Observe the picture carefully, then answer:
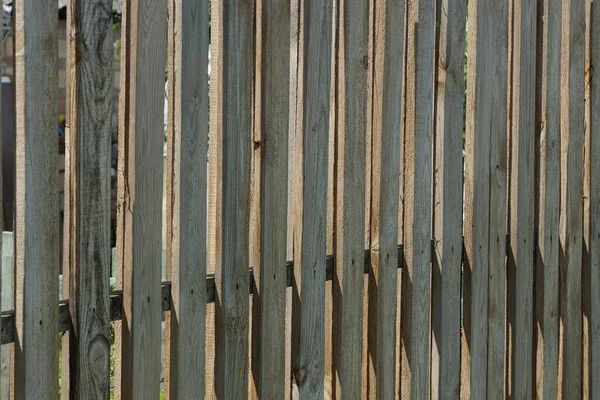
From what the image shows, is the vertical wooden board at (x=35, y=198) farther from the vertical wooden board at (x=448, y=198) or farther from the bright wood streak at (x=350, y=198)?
the vertical wooden board at (x=448, y=198)

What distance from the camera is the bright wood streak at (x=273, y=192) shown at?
85.3 inches

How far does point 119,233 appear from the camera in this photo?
6.28 ft

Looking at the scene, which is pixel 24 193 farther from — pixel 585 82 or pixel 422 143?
pixel 585 82

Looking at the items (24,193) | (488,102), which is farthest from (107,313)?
(488,102)

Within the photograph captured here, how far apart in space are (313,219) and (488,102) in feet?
2.62

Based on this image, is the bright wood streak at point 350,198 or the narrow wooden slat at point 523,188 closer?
the bright wood streak at point 350,198

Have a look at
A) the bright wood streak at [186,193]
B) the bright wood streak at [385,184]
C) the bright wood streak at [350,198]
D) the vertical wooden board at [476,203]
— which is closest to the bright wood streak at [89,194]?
the bright wood streak at [186,193]

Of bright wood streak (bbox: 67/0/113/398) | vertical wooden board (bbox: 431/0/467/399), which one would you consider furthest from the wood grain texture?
bright wood streak (bbox: 67/0/113/398)

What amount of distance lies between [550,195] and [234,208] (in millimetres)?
1380

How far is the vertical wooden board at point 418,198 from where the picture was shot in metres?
2.57

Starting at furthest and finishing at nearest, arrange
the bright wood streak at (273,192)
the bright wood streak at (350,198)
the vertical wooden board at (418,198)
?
1. the vertical wooden board at (418,198)
2. the bright wood streak at (350,198)
3. the bright wood streak at (273,192)

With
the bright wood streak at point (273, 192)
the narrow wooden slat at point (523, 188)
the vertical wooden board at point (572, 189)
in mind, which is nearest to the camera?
the bright wood streak at point (273, 192)

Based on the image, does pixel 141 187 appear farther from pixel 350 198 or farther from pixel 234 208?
pixel 350 198

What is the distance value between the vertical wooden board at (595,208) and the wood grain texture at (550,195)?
24 cm
